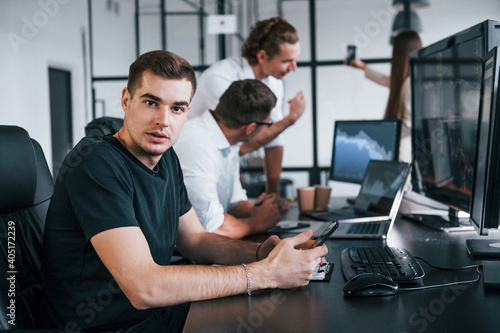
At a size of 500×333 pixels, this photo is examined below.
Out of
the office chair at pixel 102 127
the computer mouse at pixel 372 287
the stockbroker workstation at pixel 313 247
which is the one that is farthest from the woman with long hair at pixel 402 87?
the computer mouse at pixel 372 287

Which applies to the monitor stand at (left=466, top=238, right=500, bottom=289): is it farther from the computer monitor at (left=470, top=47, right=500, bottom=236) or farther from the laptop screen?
the laptop screen

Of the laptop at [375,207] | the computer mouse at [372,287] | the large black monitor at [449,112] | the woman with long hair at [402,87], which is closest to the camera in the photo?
the computer mouse at [372,287]

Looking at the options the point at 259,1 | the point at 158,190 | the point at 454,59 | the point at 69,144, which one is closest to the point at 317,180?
the point at 259,1

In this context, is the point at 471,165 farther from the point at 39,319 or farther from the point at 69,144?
the point at 69,144

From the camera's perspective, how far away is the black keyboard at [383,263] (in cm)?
111

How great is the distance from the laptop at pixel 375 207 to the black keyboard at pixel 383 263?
0.30m

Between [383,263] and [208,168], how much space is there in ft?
2.74

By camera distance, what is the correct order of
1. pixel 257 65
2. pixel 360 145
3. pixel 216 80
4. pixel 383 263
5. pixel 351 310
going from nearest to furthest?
pixel 351 310 → pixel 383 263 → pixel 360 145 → pixel 216 80 → pixel 257 65

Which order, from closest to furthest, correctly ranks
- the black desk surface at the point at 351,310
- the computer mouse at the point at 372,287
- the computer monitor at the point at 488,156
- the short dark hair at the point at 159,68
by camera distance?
the black desk surface at the point at 351,310
the computer mouse at the point at 372,287
the computer monitor at the point at 488,156
the short dark hair at the point at 159,68

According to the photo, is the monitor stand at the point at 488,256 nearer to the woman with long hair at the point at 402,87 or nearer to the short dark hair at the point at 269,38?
the woman with long hair at the point at 402,87

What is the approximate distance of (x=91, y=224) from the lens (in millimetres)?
1078

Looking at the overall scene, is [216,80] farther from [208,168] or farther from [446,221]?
[446,221]

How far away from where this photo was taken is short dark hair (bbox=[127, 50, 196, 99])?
1261mm

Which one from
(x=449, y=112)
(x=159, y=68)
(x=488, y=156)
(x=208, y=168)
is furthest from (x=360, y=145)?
(x=159, y=68)
